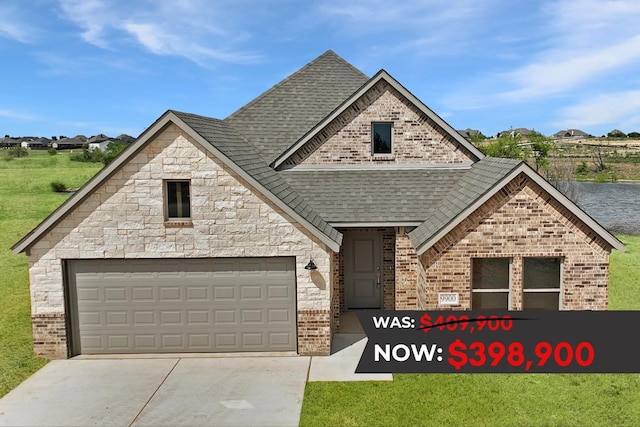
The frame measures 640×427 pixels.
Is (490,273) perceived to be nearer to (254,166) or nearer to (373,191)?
(373,191)

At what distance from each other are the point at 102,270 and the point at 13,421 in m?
3.91

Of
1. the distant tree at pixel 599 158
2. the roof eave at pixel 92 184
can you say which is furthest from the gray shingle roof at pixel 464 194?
the distant tree at pixel 599 158

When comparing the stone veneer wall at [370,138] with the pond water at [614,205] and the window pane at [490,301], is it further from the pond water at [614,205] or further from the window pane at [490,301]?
the pond water at [614,205]

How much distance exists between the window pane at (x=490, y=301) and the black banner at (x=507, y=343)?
2.31ft

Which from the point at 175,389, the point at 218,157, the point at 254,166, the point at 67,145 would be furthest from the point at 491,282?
the point at 67,145

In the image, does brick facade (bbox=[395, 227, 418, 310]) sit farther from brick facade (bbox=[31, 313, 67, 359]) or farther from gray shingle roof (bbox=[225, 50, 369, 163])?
brick facade (bbox=[31, 313, 67, 359])

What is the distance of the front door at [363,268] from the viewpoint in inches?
604

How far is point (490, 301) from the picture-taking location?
12992mm

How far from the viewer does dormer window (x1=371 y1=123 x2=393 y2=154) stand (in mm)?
15766

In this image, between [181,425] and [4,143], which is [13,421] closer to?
[181,425]

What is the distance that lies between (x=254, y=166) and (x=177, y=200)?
2.36 m

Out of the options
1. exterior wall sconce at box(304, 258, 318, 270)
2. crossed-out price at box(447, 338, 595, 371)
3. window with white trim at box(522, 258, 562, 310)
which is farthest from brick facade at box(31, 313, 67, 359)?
window with white trim at box(522, 258, 562, 310)

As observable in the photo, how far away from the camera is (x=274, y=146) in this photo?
1678 centimetres

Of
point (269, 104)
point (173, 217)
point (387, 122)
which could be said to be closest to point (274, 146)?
point (269, 104)
